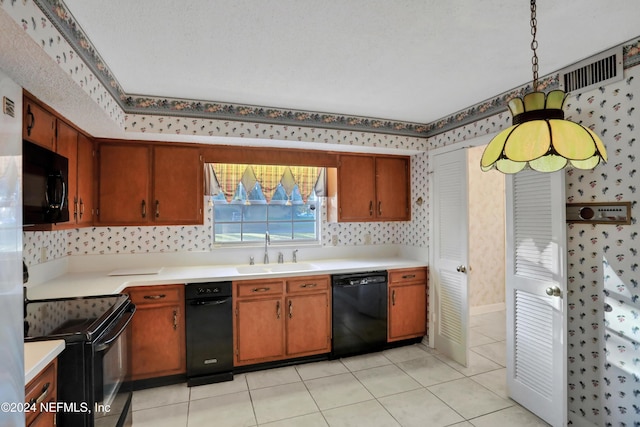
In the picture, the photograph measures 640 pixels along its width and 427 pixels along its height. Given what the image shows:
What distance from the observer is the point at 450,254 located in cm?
334

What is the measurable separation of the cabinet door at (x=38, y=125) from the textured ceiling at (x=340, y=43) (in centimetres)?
50

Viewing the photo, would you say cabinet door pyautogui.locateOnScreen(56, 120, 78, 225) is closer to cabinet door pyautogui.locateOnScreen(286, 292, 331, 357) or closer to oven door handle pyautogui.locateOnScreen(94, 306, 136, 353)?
oven door handle pyautogui.locateOnScreen(94, 306, 136, 353)

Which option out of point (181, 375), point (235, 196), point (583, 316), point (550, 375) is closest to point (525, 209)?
point (583, 316)

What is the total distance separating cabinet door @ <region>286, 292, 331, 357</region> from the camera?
3.15 meters

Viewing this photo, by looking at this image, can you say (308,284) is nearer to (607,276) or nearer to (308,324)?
(308,324)

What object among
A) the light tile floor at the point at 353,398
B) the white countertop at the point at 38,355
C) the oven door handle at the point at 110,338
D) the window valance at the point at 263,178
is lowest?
the light tile floor at the point at 353,398

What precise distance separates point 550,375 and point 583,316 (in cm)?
47

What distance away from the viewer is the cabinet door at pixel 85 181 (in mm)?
2621

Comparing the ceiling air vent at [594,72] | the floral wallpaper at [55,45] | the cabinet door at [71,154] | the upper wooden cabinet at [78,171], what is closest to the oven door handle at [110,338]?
the upper wooden cabinet at [78,171]

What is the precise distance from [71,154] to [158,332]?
5.18 feet

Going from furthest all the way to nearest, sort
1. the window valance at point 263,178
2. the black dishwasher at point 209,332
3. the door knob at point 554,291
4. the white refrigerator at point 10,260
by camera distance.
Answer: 1. the window valance at point 263,178
2. the black dishwasher at point 209,332
3. the door knob at point 554,291
4. the white refrigerator at point 10,260

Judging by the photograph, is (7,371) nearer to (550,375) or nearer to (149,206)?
(149,206)

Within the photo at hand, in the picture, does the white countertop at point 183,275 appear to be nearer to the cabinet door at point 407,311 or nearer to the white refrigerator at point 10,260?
the cabinet door at point 407,311

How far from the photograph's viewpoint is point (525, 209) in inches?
96.3
